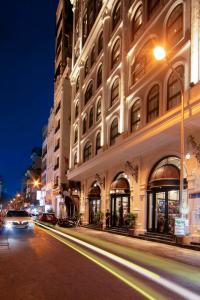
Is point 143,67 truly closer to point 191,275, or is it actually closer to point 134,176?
point 134,176

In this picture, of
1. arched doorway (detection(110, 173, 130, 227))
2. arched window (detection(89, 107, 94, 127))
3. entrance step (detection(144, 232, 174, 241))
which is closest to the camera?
entrance step (detection(144, 232, 174, 241))

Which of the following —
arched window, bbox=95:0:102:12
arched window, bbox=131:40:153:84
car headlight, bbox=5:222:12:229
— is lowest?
car headlight, bbox=5:222:12:229

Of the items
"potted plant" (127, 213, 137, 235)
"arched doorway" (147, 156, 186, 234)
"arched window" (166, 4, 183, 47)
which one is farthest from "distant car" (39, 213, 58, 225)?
"arched window" (166, 4, 183, 47)

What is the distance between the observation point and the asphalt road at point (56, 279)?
8484mm

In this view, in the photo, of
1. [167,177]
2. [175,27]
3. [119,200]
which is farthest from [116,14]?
[167,177]

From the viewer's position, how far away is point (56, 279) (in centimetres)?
1032

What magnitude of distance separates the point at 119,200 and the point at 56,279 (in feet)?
93.5

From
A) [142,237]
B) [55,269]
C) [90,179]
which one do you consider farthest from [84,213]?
[55,269]

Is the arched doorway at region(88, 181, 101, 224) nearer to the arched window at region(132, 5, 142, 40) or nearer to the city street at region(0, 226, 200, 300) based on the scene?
the arched window at region(132, 5, 142, 40)

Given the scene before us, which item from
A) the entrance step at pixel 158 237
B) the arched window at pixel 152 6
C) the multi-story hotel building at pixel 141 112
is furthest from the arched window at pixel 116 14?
the entrance step at pixel 158 237

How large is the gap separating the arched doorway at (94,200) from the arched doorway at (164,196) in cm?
1277

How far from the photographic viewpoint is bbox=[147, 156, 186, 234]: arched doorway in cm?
2611

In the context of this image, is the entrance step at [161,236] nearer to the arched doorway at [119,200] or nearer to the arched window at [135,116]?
the arched doorway at [119,200]

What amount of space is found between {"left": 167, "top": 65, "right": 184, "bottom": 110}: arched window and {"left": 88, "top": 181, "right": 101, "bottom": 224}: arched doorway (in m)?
18.1
